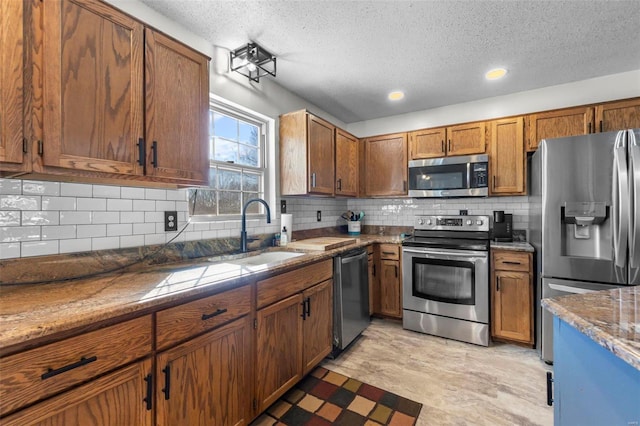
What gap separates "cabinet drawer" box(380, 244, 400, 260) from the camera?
10.2 feet

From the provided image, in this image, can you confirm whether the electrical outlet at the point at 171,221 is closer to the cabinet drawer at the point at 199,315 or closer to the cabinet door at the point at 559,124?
the cabinet drawer at the point at 199,315

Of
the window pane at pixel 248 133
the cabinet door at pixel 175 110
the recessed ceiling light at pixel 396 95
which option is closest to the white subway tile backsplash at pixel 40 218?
the cabinet door at pixel 175 110

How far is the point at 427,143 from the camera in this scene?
3.32 m

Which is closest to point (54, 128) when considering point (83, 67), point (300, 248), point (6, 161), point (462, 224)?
point (6, 161)

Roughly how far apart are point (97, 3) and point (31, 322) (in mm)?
1336

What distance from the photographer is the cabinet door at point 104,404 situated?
2.70ft

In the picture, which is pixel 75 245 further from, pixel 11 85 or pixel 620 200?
pixel 620 200

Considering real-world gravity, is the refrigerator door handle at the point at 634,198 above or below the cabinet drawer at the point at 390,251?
above

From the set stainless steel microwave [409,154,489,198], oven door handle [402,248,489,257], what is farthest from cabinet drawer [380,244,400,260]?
stainless steel microwave [409,154,489,198]

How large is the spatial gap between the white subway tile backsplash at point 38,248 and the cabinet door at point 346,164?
2390 mm

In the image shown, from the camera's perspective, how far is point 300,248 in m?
2.47

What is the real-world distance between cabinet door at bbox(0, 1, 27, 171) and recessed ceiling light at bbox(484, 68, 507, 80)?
10.3 ft

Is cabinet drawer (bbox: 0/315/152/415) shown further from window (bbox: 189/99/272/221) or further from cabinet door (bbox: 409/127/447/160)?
cabinet door (bbox: 409/127/447/160)

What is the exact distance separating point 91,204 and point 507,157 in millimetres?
3524
